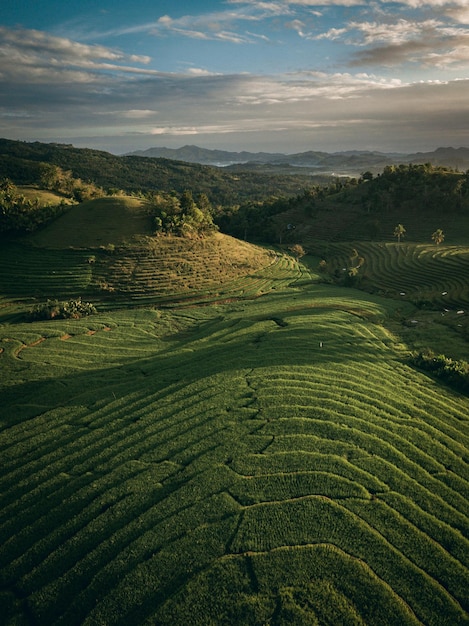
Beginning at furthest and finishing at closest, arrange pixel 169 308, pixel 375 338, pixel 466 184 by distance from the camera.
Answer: pixel 466 184 → pixel 169 308 → pixel 375 338

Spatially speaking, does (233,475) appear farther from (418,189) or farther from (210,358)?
(418,189)

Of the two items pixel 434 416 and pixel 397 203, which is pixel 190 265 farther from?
pixel 397 203

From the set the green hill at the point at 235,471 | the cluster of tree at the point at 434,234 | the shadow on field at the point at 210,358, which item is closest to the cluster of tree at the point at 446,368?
the green hill at the point at 235,471

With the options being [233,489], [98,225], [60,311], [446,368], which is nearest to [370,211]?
[98,225]

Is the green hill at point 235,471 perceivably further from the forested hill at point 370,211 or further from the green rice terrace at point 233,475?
the forested hill at point 370,211

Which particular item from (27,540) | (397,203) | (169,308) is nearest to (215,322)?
(169,308)

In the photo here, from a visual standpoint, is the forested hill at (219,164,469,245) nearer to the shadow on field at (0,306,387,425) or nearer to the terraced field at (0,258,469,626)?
the shadow on field at (0,306,387,425)

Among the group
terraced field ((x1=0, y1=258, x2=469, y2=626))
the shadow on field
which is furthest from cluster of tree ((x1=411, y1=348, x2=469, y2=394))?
the shadow on field
